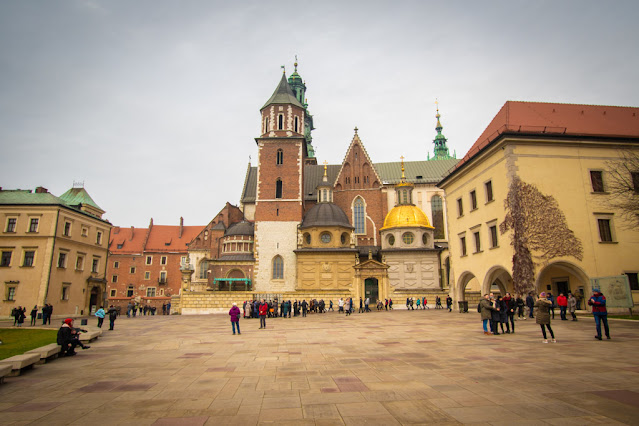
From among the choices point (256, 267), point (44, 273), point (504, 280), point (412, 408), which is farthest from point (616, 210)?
point (44, 273)

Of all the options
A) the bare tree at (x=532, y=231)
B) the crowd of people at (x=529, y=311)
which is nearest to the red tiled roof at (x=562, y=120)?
the bare tree at (x=532, y=231)

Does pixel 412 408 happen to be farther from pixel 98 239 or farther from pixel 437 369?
pixel 98 239

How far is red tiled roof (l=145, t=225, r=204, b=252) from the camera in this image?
71.2 m

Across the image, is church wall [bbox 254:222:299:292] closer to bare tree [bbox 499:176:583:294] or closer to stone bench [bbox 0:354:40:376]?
bare tree [bbox 499:176:583:294]

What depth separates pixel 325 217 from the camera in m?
46.6

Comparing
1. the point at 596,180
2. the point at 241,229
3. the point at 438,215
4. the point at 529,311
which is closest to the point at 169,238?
the point at 241,229

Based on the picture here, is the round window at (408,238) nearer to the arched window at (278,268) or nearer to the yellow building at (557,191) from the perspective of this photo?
the arched window at (278,268)

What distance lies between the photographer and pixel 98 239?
1660 inches

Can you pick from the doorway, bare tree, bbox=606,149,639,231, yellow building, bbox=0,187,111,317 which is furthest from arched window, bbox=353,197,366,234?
yellow building, bbox=0,187,111,317

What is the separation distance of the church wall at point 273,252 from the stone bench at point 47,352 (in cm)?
3324

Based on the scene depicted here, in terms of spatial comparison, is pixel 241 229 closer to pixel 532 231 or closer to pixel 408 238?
pixel 408 238

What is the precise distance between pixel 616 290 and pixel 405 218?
88.7 feet

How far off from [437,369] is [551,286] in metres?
22.8

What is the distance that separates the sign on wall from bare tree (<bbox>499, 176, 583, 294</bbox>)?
2156mm
